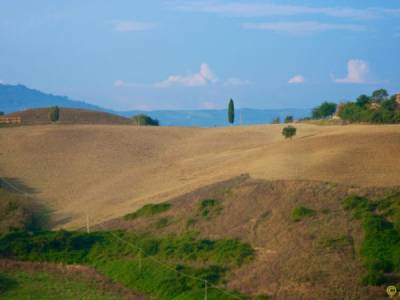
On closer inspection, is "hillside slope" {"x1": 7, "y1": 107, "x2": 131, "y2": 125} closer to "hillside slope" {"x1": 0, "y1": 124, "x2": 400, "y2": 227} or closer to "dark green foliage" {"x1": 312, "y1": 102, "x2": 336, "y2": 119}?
"hillside slope" {"x1": 0, "y1": 124, "x2": 400, "y2": 227}

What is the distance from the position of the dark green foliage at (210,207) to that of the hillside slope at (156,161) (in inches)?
150

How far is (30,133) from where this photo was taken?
64.6 meters

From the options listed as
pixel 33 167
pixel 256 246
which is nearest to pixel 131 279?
pixel 256 246

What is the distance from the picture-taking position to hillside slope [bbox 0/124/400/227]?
3672cm

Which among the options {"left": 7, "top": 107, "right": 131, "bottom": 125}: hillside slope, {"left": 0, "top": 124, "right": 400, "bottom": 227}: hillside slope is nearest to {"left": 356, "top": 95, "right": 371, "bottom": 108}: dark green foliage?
{"left": 0, "top": 124, "right": 400, "bottom": 227}: hillside slope

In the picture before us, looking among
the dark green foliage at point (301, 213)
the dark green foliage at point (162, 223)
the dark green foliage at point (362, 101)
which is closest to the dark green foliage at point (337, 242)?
the dark green foliage at point (301, 213)

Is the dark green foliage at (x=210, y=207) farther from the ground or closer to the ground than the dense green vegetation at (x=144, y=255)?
farther from the ground

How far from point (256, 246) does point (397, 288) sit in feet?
21.8

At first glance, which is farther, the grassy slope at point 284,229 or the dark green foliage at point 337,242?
the dark green foliage at point 337,242

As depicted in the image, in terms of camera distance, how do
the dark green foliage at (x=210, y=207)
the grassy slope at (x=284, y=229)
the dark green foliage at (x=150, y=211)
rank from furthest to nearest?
the dark green foliage at (x=150, y=211), the dark green foliage at (x=210, y=207), the grassy slope at (x=284, y=229)

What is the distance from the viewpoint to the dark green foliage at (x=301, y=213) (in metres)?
28.7

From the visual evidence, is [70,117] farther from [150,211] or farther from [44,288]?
[44,288]

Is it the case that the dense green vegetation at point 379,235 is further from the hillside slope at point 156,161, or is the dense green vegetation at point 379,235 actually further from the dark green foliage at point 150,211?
the dark green foliage at point 150,211

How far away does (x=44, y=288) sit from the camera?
26.5 m
